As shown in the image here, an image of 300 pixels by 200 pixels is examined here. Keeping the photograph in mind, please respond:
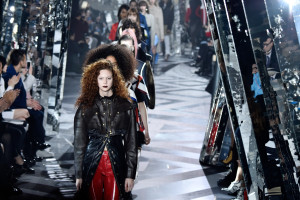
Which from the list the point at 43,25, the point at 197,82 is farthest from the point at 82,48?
the point at 43,25

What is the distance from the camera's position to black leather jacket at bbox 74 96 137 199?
327cm

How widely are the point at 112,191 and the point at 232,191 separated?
208 centimetres

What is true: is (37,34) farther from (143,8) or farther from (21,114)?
(143,8)

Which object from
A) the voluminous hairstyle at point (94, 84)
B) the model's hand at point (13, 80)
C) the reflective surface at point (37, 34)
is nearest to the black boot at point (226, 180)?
the voluminous hairstyle at point (94, 84)

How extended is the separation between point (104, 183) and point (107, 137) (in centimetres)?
28

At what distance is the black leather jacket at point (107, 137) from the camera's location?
3270 mm

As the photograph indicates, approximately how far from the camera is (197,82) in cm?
1377

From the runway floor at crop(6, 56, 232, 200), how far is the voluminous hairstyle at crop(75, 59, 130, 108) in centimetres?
161

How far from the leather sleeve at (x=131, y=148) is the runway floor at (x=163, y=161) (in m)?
1.48

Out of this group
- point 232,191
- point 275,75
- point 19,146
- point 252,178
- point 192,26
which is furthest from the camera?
point 192,26

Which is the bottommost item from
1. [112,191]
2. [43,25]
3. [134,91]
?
[112,191]

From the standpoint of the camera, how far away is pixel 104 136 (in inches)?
131

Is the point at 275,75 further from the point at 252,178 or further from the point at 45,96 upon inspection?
the point at 45,96

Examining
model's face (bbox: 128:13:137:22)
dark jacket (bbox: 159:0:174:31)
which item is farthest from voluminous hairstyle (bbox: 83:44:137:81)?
dark jacket (bbox: 159:0:174:31)
